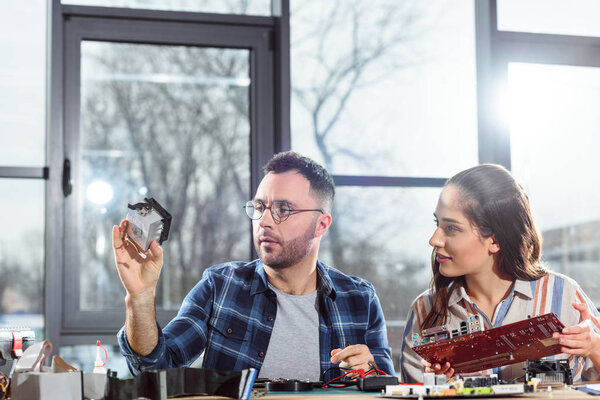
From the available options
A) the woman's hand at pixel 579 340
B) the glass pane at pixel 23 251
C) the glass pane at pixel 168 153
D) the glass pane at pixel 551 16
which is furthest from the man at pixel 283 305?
the glass pane at pixel 551 16

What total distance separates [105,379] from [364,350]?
663 mm

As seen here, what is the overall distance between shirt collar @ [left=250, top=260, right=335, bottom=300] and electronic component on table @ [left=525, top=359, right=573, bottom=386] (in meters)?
0.69

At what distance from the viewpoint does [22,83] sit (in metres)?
3.03

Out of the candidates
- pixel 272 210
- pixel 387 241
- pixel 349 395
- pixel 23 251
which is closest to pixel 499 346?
pixel 349 395

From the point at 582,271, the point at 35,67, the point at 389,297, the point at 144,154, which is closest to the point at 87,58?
the point at 35,67

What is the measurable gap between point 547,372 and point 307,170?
974mm

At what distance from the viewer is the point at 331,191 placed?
243 cm

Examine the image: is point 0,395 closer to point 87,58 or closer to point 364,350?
point 364,350

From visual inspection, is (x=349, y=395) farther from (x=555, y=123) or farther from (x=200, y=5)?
(x=555, y=123)

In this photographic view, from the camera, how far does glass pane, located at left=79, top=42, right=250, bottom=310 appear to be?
119 inches

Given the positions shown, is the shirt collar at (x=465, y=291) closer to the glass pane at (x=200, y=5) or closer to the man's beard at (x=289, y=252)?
the man's beard at (x=289, y=252)

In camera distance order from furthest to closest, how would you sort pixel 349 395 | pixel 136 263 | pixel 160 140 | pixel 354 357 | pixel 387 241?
pixel 387 241
pixel 160 140
pixel 354 357
pixel 136 263
pixel 349 395

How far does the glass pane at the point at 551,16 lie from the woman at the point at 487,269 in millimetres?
1617

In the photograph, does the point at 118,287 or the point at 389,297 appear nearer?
the point at 118,287
